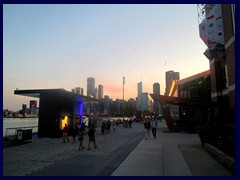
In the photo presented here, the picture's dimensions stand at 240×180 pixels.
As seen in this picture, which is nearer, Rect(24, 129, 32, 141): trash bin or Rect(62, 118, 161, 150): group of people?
Rect(62, 118, 161, 150): group of people

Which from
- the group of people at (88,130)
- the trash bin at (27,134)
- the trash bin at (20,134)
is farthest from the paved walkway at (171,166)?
the trash bin at (27,134)

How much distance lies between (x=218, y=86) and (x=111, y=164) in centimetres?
2032

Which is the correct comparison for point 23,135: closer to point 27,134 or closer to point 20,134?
point 20,134

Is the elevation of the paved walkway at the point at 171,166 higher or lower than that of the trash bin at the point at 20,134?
lower

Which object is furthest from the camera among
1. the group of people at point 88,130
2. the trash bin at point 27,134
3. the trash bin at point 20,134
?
the trash bin at point 27,134

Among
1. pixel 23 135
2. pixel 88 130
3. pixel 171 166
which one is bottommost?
pixel 171 166

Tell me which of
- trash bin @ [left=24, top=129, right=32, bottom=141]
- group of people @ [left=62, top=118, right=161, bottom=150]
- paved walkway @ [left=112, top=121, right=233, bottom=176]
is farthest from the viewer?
trash bin @ [left=24, top=129, right=32, bottom=141]

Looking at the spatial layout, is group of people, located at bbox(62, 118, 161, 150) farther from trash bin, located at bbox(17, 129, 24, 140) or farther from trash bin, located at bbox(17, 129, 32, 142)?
trash bin, located at bbox(17, 129, 24, 140)

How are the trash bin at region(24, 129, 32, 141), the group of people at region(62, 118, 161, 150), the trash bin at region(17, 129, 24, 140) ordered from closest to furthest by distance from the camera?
1. the group of people at region(62, 118, 161, 150)
2. the trash bin at region(17, 129, 24, 140)
3. the trash bin at region(24, 129, 32, 141)

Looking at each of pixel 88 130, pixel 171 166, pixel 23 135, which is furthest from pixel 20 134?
pixel 171 166

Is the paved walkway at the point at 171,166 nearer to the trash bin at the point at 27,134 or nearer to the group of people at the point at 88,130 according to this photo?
the group of people at the point at 88,130

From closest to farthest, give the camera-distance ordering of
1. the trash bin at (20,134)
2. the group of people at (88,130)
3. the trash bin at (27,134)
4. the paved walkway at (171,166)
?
the paved walkway at (171,166) < the group of people at (88,130) < the trash bin at (20,134) < the trash bin at (27,134)

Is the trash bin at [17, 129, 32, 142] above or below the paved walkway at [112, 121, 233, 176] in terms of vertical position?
above

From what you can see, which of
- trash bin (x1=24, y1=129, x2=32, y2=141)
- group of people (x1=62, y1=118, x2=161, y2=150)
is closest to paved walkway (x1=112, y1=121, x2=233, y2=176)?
group of people (x1=62, y1=118, x2=161, y2=150)
